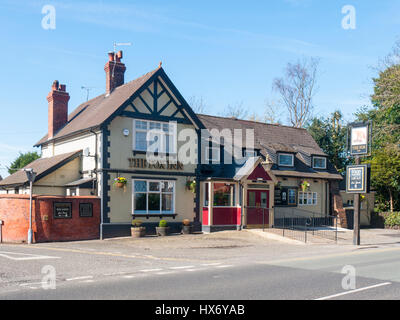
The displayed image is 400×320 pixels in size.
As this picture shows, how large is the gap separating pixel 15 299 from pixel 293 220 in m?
24.2

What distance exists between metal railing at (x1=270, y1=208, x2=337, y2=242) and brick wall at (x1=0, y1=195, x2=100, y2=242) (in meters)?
11.2

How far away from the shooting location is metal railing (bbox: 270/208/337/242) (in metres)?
26.4

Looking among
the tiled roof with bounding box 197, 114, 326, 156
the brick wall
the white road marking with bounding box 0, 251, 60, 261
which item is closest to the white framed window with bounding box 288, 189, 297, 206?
the tiled roof with bounding box 197, 114, 326, 156

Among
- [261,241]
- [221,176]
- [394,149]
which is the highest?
[394,149]

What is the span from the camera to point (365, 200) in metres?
A: 36.6

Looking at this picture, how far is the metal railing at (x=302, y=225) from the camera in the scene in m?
26.4

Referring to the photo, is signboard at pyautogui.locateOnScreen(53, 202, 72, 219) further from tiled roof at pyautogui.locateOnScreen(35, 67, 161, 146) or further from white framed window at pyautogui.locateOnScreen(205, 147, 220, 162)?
white framed window at pyautogui.locateOnScreen(205, 147, 220, 162)

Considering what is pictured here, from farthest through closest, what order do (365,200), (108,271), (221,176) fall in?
(365,200), (221,176), (108,271)

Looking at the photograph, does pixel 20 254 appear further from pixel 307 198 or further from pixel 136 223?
pixel 307 198

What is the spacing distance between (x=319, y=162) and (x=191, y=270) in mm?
23141
